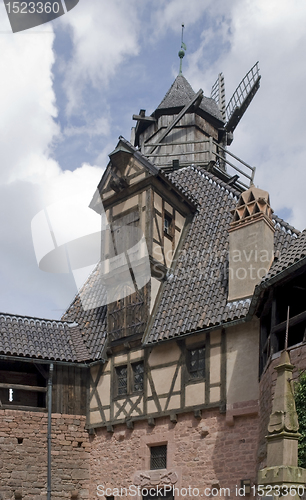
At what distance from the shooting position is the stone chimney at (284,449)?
7652mm

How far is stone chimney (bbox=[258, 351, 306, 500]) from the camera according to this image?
7.65m

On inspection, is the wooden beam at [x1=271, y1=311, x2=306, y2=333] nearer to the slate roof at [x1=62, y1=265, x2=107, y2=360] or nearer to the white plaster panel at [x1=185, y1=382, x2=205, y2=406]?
the white plaster panel at [x1=185, y1=382, x2=205, y2=406]

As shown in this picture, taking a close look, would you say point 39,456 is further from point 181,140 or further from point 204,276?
point 181,140

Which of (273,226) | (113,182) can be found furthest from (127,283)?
(273,226)

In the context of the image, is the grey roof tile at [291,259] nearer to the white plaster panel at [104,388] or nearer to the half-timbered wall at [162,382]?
the half-timbered wall at [162,382]

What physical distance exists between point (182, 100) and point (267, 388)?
15579mm

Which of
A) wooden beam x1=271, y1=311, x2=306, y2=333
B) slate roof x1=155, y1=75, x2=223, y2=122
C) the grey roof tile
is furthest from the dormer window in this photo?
→ slate roof x1=155, y1=75, x2=223, y2=122

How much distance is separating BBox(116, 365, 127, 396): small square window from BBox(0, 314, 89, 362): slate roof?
3.56 feet

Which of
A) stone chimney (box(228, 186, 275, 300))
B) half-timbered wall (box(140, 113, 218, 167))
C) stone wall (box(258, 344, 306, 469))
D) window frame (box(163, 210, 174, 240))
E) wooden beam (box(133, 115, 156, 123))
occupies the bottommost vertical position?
stone wall (box(258, 344, 306, 469))

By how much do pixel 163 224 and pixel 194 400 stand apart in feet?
17.5

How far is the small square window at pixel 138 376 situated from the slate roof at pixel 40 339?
1.66 meters

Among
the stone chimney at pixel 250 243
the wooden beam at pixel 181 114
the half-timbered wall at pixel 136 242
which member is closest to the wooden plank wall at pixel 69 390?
the half-timbered wall at pixel 136 242

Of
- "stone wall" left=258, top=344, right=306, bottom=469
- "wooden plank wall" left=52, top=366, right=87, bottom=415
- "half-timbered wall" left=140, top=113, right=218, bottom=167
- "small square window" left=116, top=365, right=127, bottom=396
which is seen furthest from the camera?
"half-timbered wall" left=140, top=113, right=218, bottom=167

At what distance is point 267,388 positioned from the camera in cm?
1276
